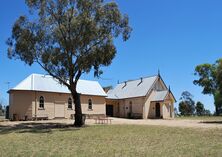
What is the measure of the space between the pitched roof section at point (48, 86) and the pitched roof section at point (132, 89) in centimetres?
662

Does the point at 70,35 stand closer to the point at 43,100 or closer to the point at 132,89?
the point at 43,100

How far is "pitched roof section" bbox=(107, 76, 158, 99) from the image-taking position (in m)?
50.0

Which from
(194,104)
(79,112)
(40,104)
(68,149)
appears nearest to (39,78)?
(40,104)

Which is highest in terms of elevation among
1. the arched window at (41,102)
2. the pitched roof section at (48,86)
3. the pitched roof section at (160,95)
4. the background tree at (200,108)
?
the pitched roof section at (48,86)

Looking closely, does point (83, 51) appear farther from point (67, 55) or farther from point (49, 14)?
point (49, 14)

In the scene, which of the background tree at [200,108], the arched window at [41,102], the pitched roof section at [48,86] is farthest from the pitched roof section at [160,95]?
the background tree at [200,108]

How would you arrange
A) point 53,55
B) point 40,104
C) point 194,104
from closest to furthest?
1. point 53,55
2. point 40,104
3. point 194,104

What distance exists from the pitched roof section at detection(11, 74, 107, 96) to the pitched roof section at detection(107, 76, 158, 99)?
6624mm

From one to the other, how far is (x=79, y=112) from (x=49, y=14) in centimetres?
948

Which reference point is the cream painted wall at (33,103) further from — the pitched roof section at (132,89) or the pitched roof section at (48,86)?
the pitched roof section at (132,89)

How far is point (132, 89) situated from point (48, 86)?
56.4ft

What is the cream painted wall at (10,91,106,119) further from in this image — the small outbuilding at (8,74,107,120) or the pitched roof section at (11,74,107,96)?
the pitched roof section at (11,74,107,96)

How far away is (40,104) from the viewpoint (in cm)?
3941

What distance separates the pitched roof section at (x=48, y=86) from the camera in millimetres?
38656
